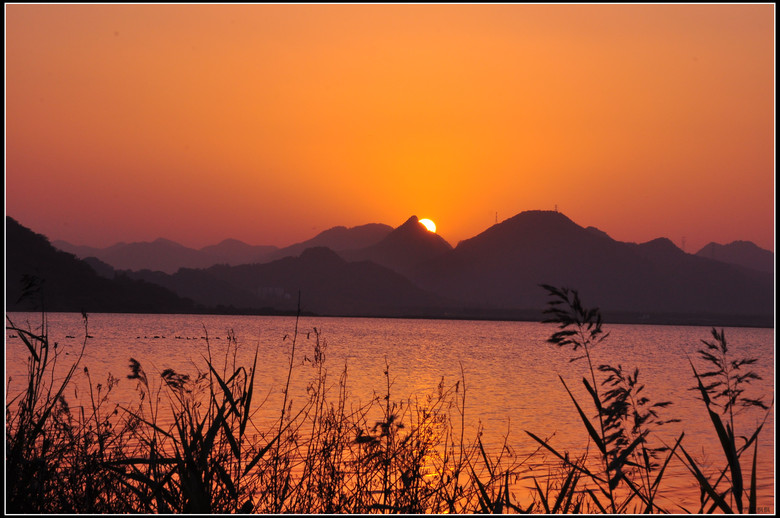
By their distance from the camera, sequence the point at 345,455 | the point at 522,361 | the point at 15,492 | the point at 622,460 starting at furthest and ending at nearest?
the point at 522,361 < the point at 345,455 < the point at 15,492 < the point at 622,460

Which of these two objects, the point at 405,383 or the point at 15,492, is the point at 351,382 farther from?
the point at 15,492

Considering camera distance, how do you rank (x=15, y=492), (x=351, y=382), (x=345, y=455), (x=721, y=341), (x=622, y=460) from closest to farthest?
(x=721, y=341) → (x=622, y=460) → (x=15, y=492) → (x=345, y=455) → (x=351, y=382)

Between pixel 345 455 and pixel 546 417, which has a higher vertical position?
pixel 345 455

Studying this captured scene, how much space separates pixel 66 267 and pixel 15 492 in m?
193

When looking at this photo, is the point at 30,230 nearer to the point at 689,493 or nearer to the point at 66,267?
the point at 66,267

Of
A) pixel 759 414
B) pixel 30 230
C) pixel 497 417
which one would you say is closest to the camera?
pixel 497 417

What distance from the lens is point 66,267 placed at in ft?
602

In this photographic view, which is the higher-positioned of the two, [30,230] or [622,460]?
[30,230]

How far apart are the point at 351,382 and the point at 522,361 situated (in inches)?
1173

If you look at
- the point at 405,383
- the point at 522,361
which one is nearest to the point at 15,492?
the point at 405,383

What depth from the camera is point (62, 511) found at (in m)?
5.22

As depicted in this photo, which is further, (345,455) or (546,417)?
(546,417)

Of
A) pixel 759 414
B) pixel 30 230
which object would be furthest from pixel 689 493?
pixel 30 230

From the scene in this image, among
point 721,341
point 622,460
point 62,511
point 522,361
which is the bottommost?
point 522,361
